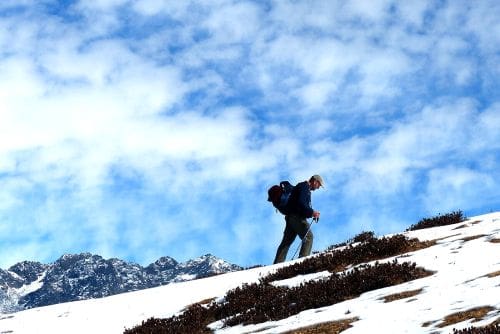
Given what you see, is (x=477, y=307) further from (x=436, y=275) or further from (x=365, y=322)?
(x=436, y=275)

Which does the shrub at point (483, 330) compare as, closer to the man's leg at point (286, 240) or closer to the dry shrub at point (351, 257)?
the dry shrub at point (351, 257)

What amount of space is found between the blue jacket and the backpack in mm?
180

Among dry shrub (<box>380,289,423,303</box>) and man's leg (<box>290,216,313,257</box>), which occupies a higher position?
man's leg (<box>290,216,313,257</box>)

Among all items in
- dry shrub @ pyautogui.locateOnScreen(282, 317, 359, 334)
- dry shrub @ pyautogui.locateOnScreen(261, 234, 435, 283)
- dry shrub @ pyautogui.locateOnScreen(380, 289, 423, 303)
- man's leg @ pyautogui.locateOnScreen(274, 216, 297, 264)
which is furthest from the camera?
man's leg @ pyautogui.locateOnScreen(274, 216, 297, 264)

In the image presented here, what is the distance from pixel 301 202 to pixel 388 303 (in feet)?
28.4

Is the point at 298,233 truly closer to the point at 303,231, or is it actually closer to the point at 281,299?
the point at 303,231

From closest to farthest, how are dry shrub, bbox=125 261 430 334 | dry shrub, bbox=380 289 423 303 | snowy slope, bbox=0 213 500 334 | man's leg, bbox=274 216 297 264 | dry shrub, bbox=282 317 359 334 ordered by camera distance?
1. snowy slope, bbox=0 213 500 334
2. dry shrub, bbox=282 317 359 334
3. dry shrub, bbox=380 289 423 303
4. dry shrub, bbox=125 261 430 334
5. man's leg, bbox=274 216 297 264

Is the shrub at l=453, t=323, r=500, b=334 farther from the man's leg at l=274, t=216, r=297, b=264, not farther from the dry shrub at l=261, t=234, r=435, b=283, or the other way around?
the man's leg at l=274, t=216, r=297, b=264

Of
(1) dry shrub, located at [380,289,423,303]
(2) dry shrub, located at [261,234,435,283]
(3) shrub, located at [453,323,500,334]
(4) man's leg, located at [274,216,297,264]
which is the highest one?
(4) man's leg, located at [274,216,297,264]

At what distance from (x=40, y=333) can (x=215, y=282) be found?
4216 millimetres

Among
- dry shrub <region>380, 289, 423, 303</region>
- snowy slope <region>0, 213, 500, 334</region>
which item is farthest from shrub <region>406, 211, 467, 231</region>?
dry shrub <region>380, 289, 423, 303</region>

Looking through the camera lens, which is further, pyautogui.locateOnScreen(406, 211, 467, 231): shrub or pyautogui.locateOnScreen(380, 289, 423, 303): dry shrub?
pyautogui.locateOnScreen(406, 211, 467, 231): shrub

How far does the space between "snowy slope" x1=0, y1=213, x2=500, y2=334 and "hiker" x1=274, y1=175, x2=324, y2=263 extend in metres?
2.40

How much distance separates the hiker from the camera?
18.5 metres
